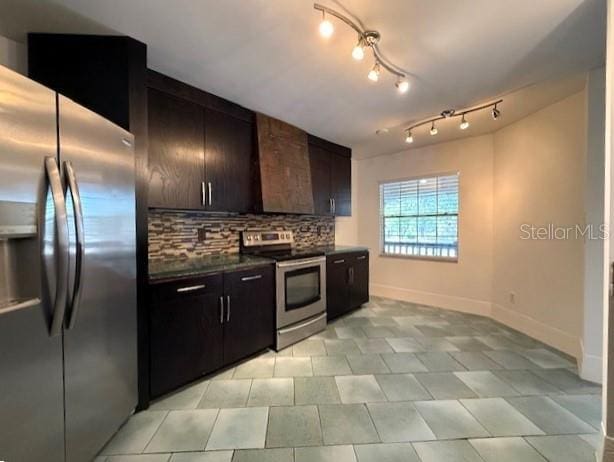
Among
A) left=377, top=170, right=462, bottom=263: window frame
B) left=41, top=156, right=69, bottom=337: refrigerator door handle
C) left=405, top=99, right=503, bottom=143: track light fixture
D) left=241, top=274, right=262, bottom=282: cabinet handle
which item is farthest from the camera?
left=377, top=170, right=462, bottom=263: window frame

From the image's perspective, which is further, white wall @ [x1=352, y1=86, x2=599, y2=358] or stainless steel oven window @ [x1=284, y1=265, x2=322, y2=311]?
stainless steel oven window @ [x1=284, y1=265, x2=322, y2=311]

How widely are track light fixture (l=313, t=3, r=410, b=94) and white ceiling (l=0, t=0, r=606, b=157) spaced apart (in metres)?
0.04

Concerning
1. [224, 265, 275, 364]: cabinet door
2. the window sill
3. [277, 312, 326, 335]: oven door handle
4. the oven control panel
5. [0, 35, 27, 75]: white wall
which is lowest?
[277, 312, 326, 335]: oven door handle

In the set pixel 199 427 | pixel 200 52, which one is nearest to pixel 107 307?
pixel 199 427

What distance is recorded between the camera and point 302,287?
310 cm

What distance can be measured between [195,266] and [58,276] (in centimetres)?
118

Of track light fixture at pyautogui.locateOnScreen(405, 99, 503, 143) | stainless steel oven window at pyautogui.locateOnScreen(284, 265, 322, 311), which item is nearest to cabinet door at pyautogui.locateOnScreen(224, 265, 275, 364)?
stainless steel oven window at pyautogui.locateOnScreen(284, 265, 322, 311)

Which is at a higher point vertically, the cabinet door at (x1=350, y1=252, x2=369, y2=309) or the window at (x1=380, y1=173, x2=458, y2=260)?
the window at (x1=380, y1=173, x2=458, y2=260)

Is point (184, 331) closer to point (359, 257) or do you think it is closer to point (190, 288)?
point (190, 288)

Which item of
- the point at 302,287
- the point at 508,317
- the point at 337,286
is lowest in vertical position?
the point at 508,317

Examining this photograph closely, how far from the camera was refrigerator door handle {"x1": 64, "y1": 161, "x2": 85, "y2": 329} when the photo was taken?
1.20 meters

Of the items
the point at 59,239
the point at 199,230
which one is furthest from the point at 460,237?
the point at 59,239

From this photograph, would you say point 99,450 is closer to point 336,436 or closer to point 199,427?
point 199,427

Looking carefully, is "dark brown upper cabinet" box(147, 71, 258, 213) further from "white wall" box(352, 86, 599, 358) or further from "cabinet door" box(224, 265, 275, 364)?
"white wall" box(352, 86, 599, 358)
